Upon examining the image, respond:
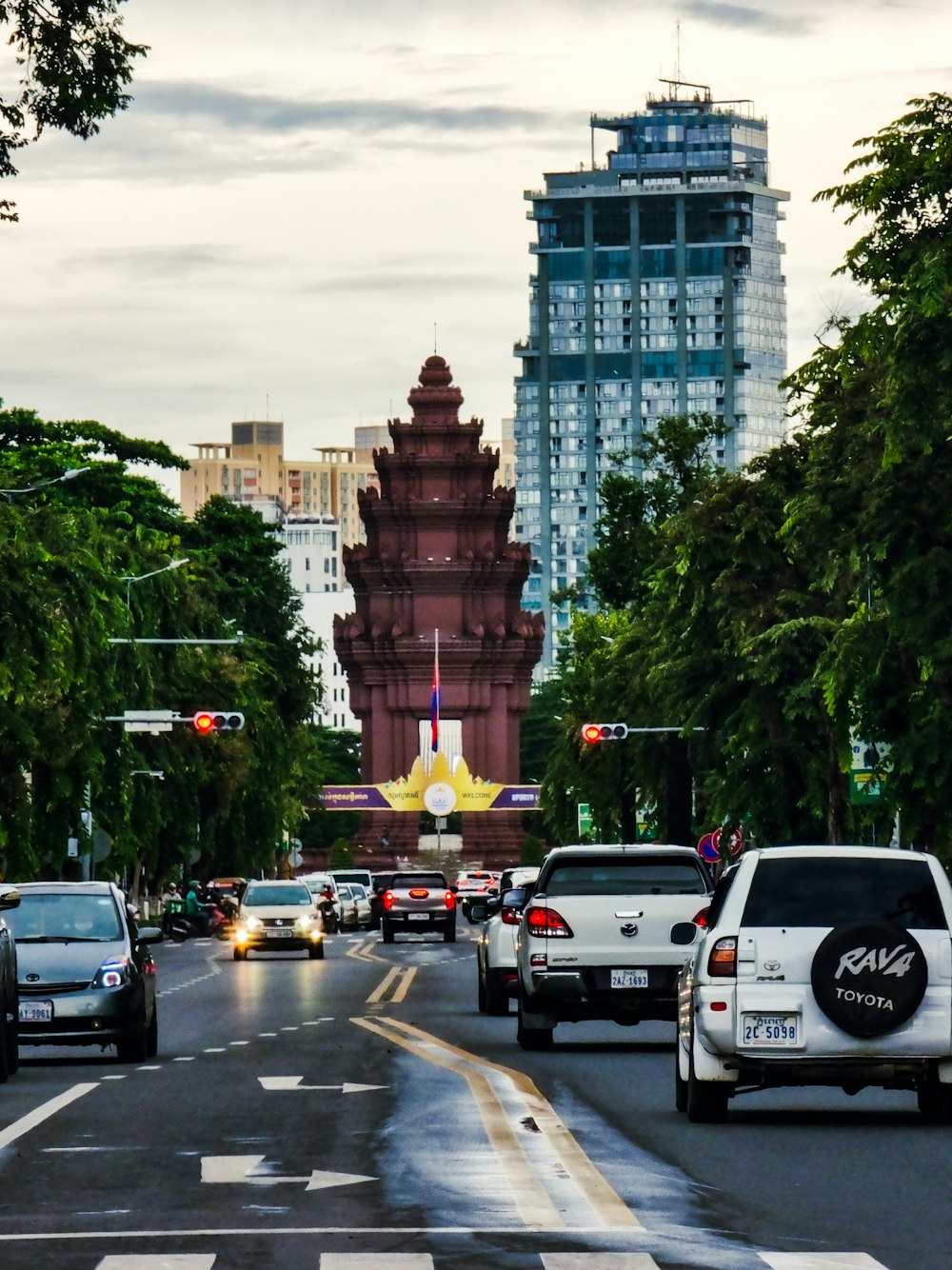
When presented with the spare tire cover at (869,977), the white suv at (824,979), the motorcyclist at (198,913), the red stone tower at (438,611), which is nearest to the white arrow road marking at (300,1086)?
the white suv at (824,979)

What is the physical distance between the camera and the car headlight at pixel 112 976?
24172 mm

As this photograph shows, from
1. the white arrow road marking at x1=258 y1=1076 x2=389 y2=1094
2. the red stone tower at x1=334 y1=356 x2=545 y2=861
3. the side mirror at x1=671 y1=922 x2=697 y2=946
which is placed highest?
the red stone tower at x1=334 y1=356 x2=545 y2=861

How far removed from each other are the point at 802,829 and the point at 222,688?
29.6 metres

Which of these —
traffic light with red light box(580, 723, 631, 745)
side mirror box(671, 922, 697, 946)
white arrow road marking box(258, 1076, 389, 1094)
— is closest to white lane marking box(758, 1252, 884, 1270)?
side mirror box(671, 922, 697, 946)

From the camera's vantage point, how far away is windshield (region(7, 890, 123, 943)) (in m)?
25.1

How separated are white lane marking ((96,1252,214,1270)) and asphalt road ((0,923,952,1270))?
1 centimetres

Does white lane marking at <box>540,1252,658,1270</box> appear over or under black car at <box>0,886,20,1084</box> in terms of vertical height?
under

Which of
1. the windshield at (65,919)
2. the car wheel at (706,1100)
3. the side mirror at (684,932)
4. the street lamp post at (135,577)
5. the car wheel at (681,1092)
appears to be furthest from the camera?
the street lamp post at (135,577)

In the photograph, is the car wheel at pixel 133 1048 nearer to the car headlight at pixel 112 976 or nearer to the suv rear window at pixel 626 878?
the car headlight at pixel 112 976

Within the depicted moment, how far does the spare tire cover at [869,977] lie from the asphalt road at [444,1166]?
26.3 inches

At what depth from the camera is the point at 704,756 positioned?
1953 inches

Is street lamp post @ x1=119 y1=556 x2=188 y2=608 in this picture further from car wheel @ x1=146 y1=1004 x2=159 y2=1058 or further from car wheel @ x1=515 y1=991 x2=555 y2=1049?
car wheel @ x1=515 y1=991 x2=555 y2=1049

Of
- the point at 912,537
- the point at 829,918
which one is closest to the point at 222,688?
the point at 912,537

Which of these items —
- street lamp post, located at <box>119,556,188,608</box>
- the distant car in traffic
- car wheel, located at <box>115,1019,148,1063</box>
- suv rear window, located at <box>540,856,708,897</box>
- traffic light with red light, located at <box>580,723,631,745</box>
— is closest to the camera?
car wheel, located at <box>115,1019,148,1063</box>
